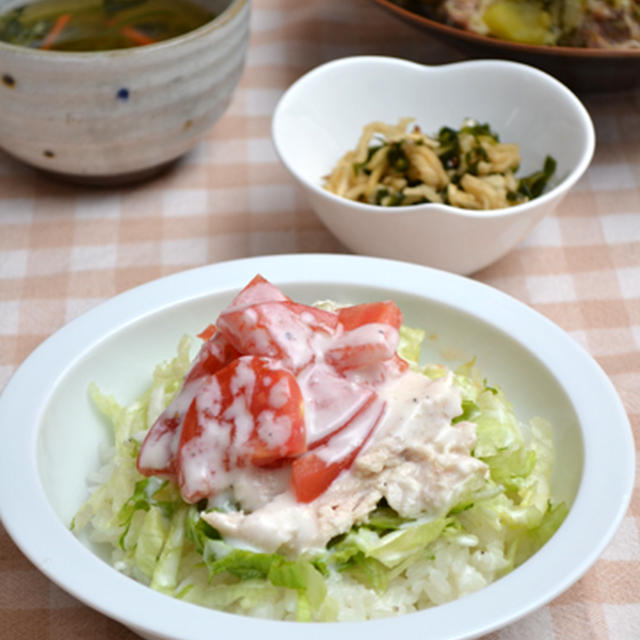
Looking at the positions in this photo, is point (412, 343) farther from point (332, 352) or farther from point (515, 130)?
point (515, 130)

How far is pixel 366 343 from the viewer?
59.6 inches

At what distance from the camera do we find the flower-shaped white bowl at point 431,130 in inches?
81.0

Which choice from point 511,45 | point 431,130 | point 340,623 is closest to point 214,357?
point 340,623

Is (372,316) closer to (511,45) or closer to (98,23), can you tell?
(511,45)

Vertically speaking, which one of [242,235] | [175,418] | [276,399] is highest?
[276,399]

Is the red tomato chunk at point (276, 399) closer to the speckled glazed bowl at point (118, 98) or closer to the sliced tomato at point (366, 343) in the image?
the sliced tomato at point (366, 343)

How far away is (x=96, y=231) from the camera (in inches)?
98.5

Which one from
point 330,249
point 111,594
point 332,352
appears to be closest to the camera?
point 111,594

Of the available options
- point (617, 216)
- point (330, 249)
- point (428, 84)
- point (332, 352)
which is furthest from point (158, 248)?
point (617, 216)

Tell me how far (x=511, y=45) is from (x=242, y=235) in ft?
2.90

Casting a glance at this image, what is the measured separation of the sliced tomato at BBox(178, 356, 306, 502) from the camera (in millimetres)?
1408

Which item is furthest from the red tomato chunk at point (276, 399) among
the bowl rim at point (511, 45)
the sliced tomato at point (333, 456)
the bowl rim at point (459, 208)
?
the bowl rim at point (511, 45)

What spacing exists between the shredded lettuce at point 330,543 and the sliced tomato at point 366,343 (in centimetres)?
18

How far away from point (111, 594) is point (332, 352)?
0.52 m
